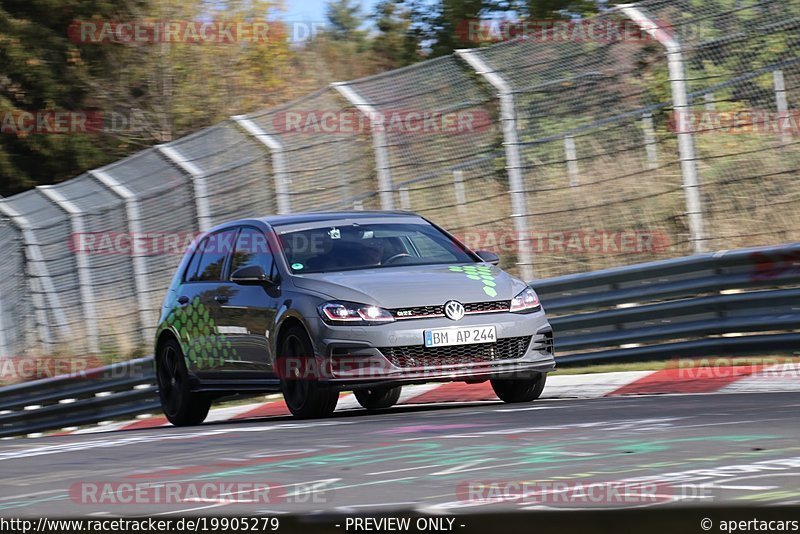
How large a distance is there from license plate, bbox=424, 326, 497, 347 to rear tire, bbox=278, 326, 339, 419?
71cm

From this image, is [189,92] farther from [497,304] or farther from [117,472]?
[117,472]

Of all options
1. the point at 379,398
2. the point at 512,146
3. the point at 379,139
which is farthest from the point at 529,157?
the point at 379,398

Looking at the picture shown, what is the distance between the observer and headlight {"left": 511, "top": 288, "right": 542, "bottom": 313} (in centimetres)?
980

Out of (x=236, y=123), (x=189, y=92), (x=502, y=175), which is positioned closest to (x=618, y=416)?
(x=502, y=175)

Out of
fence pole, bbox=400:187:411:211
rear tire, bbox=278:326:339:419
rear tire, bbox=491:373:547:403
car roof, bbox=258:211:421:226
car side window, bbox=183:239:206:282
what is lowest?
rear tire, bbox=491:373:547:403

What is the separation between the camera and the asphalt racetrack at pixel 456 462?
4.97 meters

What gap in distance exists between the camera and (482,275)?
1001cm

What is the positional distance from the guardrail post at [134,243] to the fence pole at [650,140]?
6835 mm

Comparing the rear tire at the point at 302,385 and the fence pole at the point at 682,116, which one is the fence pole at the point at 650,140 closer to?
the fence pole at the point at 682,116

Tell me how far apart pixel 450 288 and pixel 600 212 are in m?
6.76

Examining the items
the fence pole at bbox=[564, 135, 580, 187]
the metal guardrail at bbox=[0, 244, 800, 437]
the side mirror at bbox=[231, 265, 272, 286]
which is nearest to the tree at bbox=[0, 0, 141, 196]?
the fence pole at bbox=[564, 135, 580, 187]

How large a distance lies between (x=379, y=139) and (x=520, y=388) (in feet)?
15.9

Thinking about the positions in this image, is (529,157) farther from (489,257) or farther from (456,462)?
(456,462)

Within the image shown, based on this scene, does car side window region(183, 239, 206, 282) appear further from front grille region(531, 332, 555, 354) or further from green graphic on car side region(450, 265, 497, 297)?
front grille region(531, 332, 555, 354)
